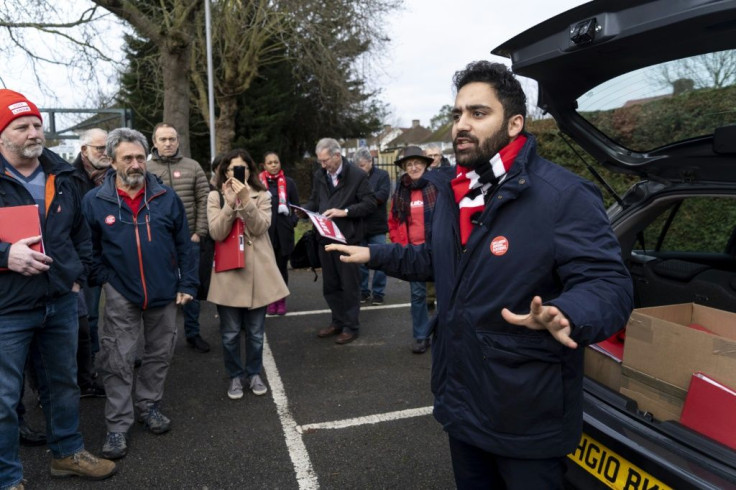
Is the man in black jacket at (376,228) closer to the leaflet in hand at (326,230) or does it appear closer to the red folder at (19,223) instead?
the leaflet in hand at (326,230)

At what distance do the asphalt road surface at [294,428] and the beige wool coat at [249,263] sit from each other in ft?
2.56

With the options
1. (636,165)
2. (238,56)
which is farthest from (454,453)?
(238,56)

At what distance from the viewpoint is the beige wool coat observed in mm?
3689

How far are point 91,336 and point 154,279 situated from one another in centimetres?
161

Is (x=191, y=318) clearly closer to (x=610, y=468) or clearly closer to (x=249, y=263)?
(x=249, y=263)

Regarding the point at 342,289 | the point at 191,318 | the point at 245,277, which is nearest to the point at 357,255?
the point at 245,277

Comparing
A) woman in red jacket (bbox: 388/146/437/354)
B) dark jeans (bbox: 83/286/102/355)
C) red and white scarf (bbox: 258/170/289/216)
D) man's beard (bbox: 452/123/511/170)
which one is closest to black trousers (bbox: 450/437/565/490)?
man's beard (bbox: 452/123/511/170)

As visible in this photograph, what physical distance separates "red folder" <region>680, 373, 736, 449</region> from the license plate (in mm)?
295

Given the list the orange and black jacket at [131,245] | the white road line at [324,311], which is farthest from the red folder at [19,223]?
the white road line at [324,311]

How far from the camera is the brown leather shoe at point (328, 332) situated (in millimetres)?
5254

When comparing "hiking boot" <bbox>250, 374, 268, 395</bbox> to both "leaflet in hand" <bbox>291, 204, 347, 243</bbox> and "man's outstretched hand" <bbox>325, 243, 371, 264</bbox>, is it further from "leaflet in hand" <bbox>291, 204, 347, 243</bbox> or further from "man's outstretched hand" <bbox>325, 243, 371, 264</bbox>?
"man's outstretched hand" <bbox>325, 243, 371, 264</bbox>

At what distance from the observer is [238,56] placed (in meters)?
15.4

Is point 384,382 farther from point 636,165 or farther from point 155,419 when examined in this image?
point 636,165

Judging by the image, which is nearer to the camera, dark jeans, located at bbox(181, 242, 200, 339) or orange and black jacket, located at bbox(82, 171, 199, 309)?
orange and black jacket, located at bbox(82, 171, 199, 309)
